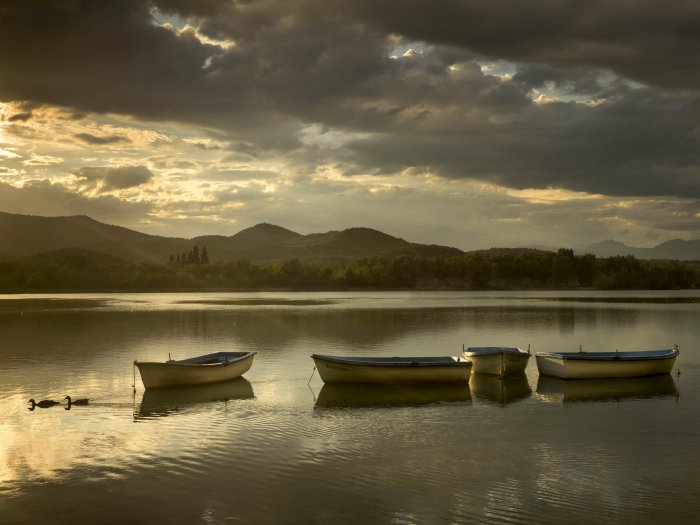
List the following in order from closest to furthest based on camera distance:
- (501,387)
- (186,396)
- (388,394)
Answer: (186,396), (388,394), (501,387)

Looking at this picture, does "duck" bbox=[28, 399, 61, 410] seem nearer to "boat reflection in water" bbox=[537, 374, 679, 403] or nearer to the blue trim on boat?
the blue trim on boat

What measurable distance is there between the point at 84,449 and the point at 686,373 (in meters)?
33.4

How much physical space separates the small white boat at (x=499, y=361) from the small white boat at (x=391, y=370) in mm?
2930

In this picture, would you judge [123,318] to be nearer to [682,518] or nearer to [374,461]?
[374,461]

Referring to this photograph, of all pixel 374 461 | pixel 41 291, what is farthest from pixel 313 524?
pixel 41 291

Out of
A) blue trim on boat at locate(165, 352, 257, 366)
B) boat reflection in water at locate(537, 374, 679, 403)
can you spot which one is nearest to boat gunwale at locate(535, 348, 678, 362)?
boat reflection in water at locate(537, 374, 679, 403)

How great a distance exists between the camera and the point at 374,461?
2064cm

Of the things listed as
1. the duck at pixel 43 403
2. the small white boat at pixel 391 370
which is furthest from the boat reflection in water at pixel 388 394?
the duck at pixel 43 403

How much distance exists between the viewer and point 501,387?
34562mm

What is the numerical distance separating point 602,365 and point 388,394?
1261cm

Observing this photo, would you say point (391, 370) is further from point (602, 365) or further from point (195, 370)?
A: point (602, 365)

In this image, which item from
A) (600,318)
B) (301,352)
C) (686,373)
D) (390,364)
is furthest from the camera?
(600,318)

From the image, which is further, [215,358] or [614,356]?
[614,356]

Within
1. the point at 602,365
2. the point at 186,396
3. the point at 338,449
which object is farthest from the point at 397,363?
the point at 602,365
